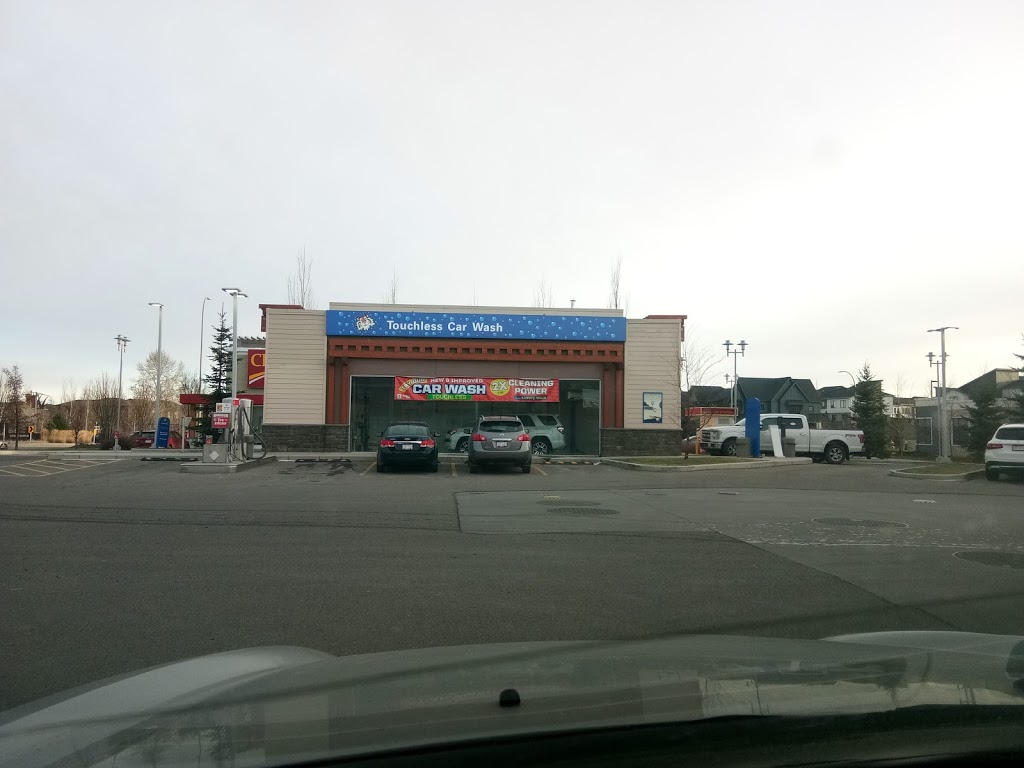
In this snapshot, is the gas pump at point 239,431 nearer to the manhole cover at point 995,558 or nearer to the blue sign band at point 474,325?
the blue sign band at point 474,325

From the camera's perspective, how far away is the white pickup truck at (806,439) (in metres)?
28.9

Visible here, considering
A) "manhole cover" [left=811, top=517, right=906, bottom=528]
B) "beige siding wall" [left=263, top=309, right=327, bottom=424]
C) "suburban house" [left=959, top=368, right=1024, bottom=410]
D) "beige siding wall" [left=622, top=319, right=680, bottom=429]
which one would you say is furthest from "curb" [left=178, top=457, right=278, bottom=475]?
"suburban house" [left=959, top=368, right=1024, bottom=410]

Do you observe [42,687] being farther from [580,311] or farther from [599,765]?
[580,311]

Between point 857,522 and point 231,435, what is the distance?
57.6ft

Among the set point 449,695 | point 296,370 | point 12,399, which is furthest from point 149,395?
point 449,695

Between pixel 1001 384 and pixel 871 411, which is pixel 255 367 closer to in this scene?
pixel 871 411

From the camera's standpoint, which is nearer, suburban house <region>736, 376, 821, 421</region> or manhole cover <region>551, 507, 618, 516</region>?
manhole cover <region>551, 507, 618, 516</region>

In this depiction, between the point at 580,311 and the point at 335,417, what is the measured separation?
437 inches

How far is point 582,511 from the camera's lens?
42.7 ft

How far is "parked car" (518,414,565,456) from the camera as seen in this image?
30.0 meters

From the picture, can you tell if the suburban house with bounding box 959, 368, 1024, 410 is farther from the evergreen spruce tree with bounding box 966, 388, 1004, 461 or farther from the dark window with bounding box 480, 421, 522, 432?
the dark window with bounding box 480, 421, 522, 432

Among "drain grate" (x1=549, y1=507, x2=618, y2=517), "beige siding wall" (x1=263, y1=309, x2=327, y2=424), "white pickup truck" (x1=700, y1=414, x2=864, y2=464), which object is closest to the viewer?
"drain grate" (x1=549, y1=507, x2=618, y2=517)

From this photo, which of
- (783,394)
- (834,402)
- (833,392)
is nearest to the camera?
(783,394)

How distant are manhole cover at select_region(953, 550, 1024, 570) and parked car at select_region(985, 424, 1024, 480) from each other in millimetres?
13214
